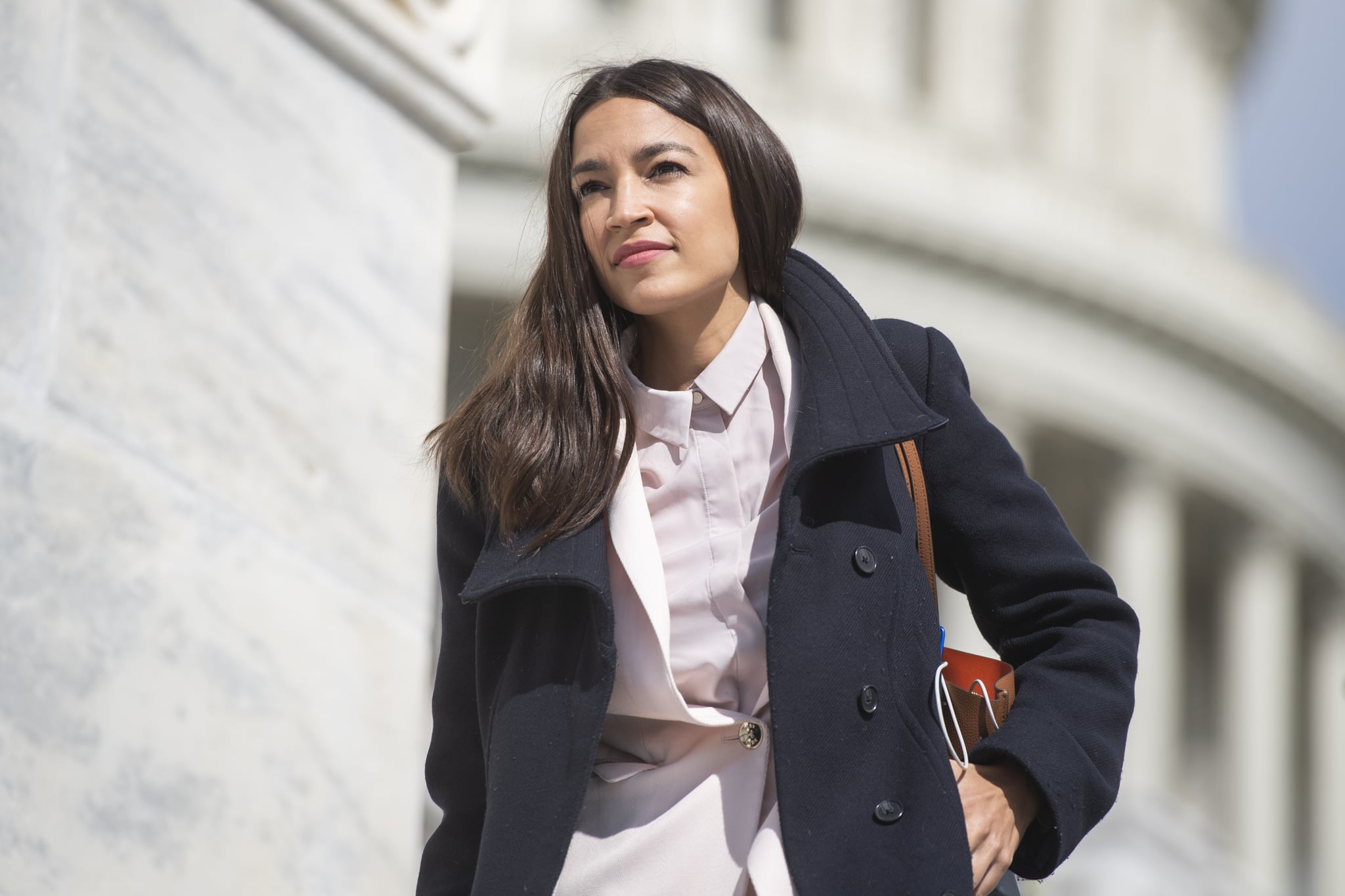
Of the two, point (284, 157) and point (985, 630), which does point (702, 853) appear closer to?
point (985, 630)

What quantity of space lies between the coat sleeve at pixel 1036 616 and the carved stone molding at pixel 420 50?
1.92m

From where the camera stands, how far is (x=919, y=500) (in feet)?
12.0

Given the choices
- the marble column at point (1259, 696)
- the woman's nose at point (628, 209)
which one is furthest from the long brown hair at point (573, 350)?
the marble column at point (1259, 696)

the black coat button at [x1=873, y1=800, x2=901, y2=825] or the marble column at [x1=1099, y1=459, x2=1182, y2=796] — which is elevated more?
the marble column at [x1=1099, y1=459, x2=1182, y2=796]

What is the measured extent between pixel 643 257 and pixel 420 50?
1.87 meters

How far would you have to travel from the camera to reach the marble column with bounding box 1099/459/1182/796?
45.0 meters

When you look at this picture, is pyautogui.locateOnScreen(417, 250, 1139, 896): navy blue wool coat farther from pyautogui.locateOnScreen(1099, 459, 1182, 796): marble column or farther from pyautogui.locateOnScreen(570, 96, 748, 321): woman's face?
pyautogui.locateOnScreen(1099, 459, 1182, 796): marble column

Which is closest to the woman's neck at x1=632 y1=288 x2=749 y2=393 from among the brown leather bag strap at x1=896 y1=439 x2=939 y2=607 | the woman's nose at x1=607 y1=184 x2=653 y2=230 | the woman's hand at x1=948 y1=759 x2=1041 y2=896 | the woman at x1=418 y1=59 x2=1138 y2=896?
the woman at x1=418 y1=59 x2=1138 y2=896

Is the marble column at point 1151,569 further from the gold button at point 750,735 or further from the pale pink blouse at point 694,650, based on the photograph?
the gold button at point 750,735

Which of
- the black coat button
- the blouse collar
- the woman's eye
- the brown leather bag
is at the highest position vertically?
the woman's eye

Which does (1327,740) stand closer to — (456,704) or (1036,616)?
(1036,616)

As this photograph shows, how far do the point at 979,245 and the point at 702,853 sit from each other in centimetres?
3905

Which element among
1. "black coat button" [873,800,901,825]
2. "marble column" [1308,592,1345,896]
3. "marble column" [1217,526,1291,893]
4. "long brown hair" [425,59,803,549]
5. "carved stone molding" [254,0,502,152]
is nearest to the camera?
"black coat button" [873,800,901,825]

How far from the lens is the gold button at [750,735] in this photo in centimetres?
338
